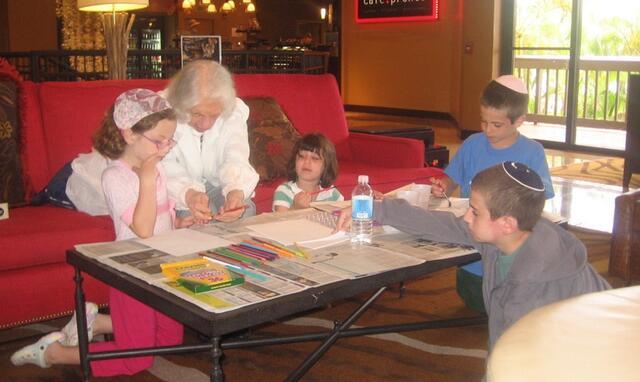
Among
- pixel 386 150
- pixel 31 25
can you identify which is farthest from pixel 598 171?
pixel 31 25

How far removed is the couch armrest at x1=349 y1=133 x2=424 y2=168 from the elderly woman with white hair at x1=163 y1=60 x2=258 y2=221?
135 centimetres

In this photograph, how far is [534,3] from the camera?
860 centimetres

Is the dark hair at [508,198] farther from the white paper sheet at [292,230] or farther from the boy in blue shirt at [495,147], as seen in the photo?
the boy in blue shirt at [495,147]

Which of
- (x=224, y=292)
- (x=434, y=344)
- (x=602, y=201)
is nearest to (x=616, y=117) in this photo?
(x=602, y=201)

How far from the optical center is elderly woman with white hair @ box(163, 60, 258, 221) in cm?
257

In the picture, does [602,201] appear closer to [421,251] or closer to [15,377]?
[421,251]

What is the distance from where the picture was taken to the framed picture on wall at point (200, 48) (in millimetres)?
4520

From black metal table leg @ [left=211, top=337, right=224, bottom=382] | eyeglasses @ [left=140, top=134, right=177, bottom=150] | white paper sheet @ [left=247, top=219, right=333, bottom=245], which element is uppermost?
eyeglasses @ [left=140, top=134, right=177, bottom=150]

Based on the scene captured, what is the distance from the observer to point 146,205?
84.3 inches

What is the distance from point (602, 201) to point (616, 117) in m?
3.35

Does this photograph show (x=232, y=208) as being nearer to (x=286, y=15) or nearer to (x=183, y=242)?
(x=183, y=242)

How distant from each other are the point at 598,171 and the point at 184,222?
5.40 meters

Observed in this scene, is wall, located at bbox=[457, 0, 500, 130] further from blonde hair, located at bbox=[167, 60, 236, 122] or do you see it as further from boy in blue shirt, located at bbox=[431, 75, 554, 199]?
blonde hair, located at bbox=[167, 60, 236, 122]

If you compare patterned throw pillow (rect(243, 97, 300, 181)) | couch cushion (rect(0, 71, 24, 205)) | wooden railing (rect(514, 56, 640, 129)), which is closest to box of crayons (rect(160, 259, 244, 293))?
couch cushion (rect(0, 71, 24, 205))
